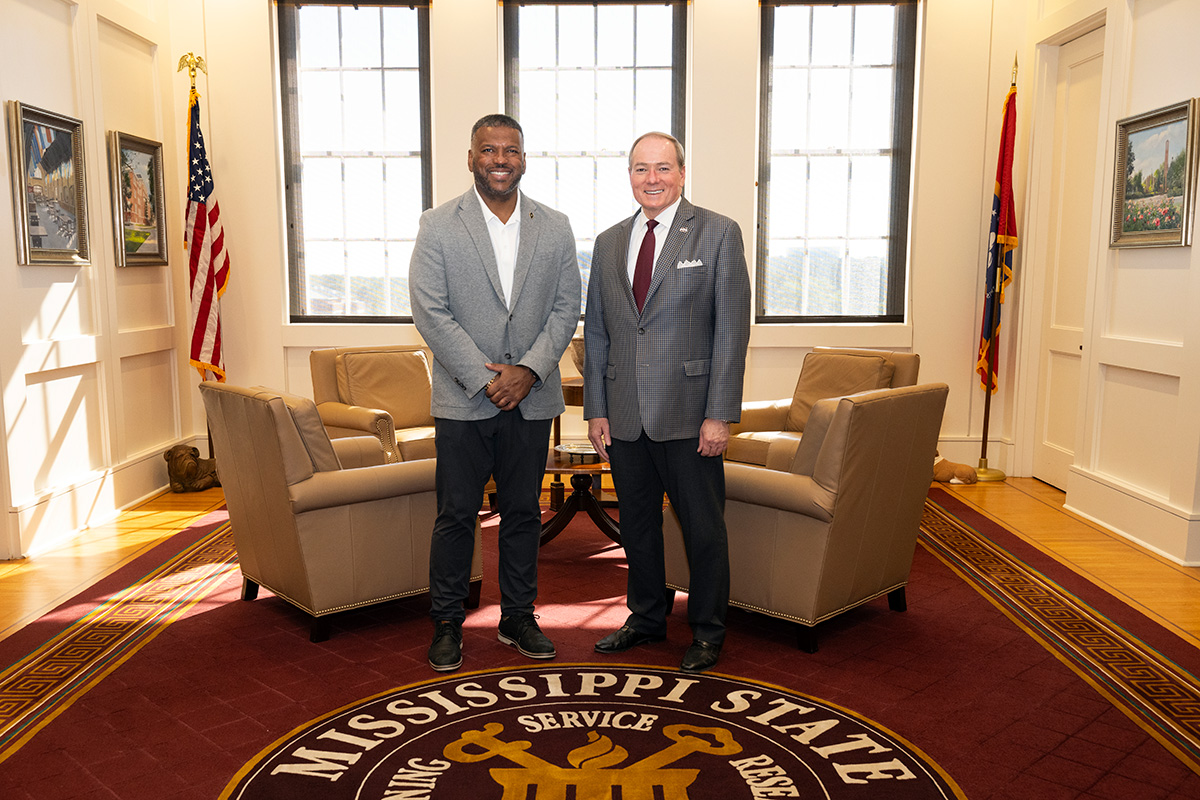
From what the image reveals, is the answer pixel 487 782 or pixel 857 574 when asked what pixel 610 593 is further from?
pixel 487 782

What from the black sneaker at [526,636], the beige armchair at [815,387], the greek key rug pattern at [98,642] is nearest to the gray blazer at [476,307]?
the black sneaker at [526,636]

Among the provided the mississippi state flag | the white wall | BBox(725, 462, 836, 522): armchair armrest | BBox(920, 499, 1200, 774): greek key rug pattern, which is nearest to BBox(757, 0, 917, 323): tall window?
the white wall

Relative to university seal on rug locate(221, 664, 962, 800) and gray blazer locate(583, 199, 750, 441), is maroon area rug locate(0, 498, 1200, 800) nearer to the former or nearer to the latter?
university seal on rug locate(221, 664, 962, 800)

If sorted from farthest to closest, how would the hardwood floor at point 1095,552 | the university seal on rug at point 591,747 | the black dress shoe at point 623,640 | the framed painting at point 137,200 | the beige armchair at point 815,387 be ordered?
Result: the framed painting at point 137,200, the beige armchair at point 815,387, the hardwood floor at point 1095,552, the black dress shoe at point 623,640, the university seal on rug at point 591,747

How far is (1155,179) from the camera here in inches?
188

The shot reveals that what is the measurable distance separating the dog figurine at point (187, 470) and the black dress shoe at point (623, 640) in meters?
3.71

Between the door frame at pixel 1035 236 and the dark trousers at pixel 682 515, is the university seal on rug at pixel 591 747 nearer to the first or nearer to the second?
the dark trousers at pixel 682 515

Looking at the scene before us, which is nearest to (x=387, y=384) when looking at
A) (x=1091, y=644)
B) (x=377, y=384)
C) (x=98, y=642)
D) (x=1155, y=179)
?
(x=377, y=384)

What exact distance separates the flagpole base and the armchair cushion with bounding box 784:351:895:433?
6.00ft

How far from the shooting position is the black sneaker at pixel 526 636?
10.7 feet

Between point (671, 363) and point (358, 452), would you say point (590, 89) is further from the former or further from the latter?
point (671, 363)

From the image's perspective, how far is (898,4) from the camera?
657 cm

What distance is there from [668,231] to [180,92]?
4929 millimetres

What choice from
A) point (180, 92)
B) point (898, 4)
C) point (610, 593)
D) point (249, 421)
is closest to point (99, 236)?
point (180, 92)
